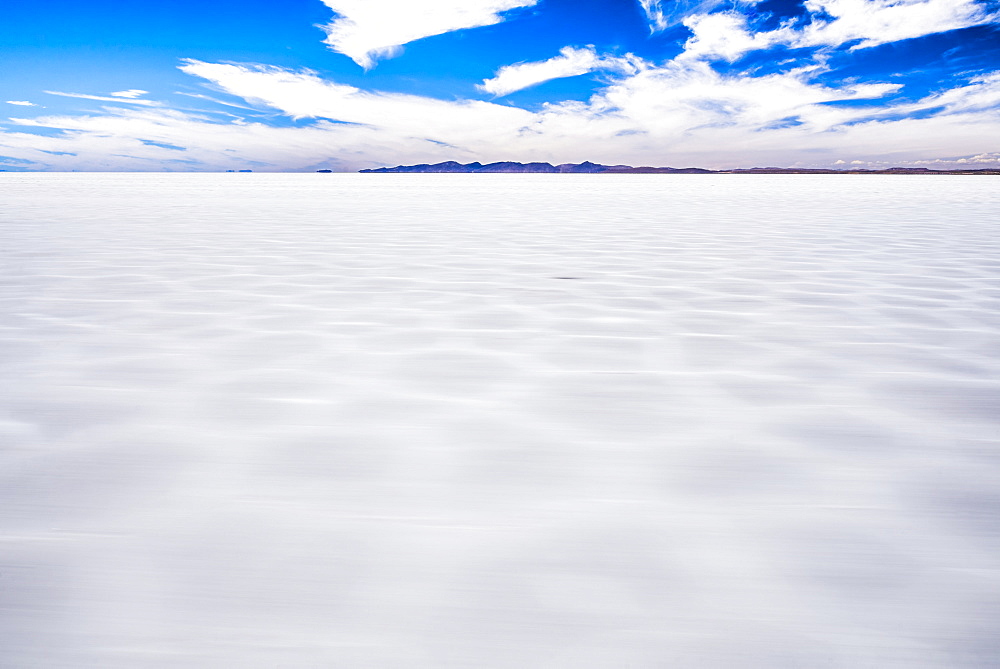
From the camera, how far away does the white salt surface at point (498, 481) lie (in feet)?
3.24

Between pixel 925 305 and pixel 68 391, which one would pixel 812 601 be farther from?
pixel 925 305

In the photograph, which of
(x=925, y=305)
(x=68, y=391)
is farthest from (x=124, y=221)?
(x=925, y=305)

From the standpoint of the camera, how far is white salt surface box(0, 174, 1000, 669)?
99 cm

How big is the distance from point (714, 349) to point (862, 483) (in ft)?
3.46

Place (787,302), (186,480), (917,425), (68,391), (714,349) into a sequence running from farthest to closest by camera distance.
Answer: (787,302) < (714,349) < (68,391) < (917,425) < (186,480)

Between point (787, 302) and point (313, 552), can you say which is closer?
point (313, 552)

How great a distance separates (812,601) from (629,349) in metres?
1.47

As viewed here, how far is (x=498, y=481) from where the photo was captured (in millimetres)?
1458

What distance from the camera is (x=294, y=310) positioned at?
3.07 m

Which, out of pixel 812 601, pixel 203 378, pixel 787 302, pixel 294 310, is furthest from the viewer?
pixel 787 302

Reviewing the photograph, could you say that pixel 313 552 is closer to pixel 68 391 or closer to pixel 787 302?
pixel 68 391

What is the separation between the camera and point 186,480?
1.44m

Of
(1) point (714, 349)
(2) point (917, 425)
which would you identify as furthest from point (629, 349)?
(2) point (917, 425)

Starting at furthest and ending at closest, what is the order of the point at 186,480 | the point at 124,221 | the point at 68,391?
the point at 124,221
the point at 68,391
the point at 186,480
